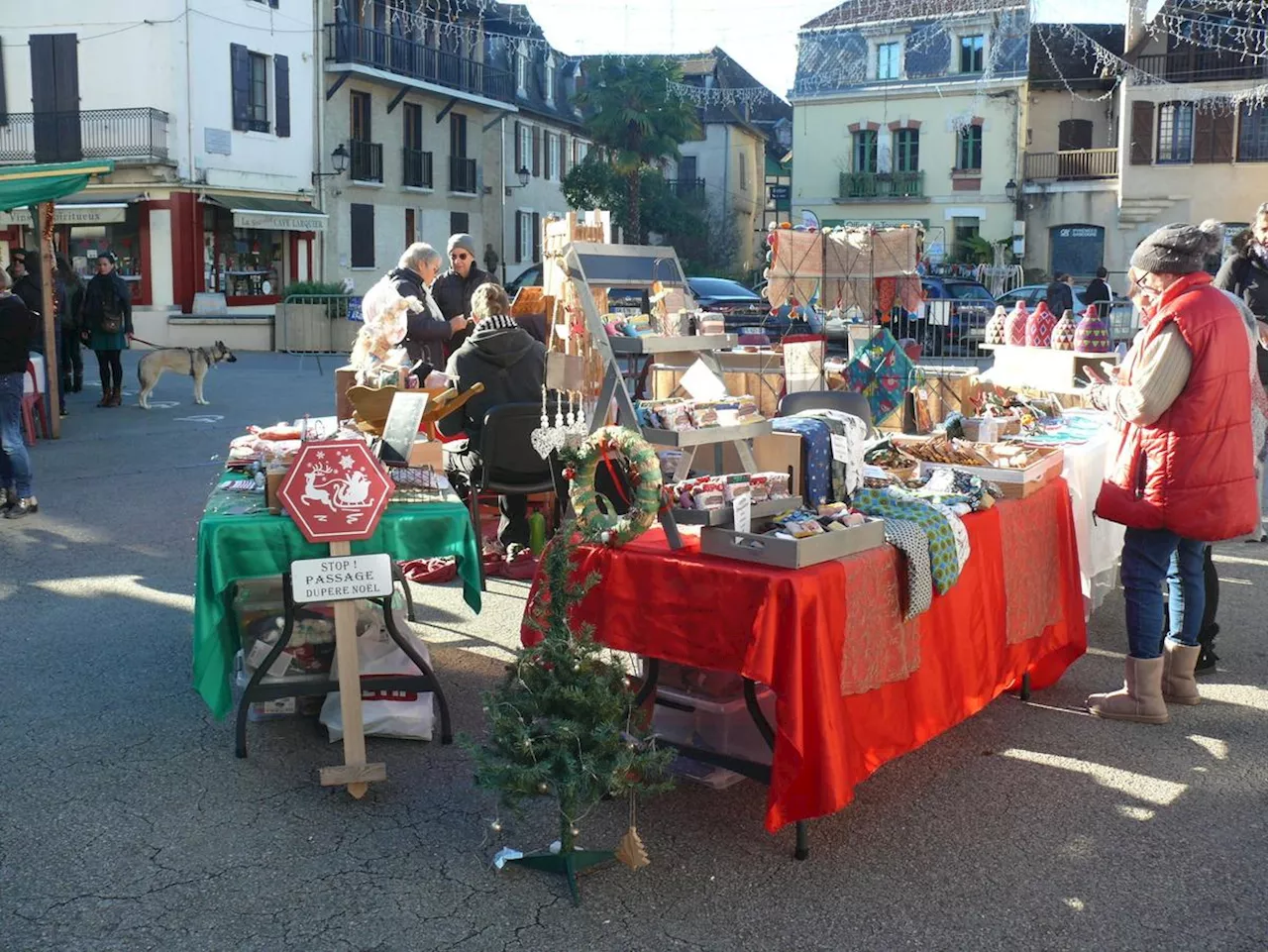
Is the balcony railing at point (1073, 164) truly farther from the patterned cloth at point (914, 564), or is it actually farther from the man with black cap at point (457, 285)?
the patterned cloth at point (914, 564)

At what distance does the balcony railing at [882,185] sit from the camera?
38.2 metres

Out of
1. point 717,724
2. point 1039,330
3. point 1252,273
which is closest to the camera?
point 717,724

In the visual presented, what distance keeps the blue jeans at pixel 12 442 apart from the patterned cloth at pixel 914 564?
21.2 ft

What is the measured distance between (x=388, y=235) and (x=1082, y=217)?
18.3 m

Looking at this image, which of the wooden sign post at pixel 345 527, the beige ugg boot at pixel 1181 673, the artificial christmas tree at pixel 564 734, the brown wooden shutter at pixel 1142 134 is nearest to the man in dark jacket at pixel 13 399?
the wooden sign post at pixel 345 527

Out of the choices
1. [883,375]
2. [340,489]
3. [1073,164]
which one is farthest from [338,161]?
[340,489]

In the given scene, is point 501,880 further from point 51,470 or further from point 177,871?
point 51,470

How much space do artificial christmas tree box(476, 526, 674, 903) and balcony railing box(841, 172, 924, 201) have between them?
36351mm


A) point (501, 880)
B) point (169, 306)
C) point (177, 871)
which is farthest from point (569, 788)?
point (169, 306)

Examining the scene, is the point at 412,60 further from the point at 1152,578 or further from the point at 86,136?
the point at 1152,578

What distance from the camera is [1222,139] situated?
112 ft

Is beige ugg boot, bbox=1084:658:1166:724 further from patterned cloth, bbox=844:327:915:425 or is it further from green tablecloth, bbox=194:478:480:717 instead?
green tablecloth, bbox=194:478:480:717

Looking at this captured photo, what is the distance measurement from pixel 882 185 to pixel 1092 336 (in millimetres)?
32196

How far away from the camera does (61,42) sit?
85.5 feet
